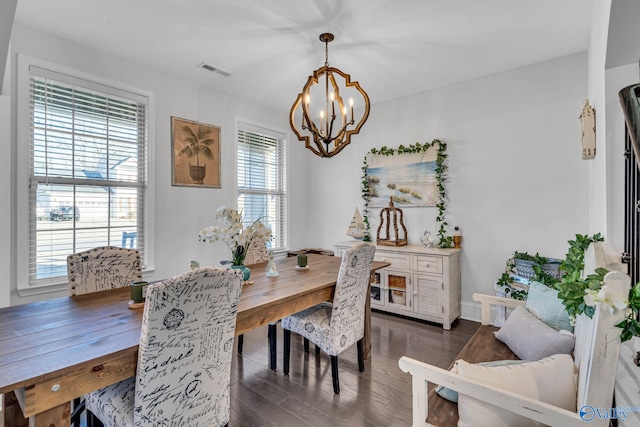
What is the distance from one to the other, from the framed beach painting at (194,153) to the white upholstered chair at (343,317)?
207cm

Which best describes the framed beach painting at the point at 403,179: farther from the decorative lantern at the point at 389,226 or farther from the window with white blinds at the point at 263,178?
the window with white blinds at the point at 263,178

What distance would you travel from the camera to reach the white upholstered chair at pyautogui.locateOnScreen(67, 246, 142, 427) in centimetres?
198

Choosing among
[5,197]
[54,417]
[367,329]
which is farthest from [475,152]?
[5,197]

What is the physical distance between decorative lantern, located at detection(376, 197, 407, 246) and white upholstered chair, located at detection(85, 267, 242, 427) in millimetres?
2910

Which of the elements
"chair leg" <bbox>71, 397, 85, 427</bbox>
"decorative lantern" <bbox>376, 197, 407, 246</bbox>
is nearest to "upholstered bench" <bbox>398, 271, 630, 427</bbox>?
"chair leg" <bbox>71, 397, 85, 427</bbox>

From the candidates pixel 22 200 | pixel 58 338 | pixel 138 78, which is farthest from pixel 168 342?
pixel 138 78

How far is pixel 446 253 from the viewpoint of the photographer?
3410 mm

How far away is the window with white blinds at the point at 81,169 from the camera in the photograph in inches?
100

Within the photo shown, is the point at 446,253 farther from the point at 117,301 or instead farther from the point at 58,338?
the point at 58,338

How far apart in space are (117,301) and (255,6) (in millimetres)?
2211

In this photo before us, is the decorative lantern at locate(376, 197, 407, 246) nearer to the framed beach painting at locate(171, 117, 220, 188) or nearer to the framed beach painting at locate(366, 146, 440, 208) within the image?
the framed beach painting at locate(366, 146, 440, 208)

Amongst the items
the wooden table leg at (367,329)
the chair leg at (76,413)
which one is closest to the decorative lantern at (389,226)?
the wooden table leg at (367,329)

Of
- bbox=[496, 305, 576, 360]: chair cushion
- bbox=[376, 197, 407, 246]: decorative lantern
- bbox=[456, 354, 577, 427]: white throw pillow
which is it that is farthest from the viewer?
bbox=[376, 197, 407, 246]: decorative lantern

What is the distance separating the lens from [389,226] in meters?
4.20
